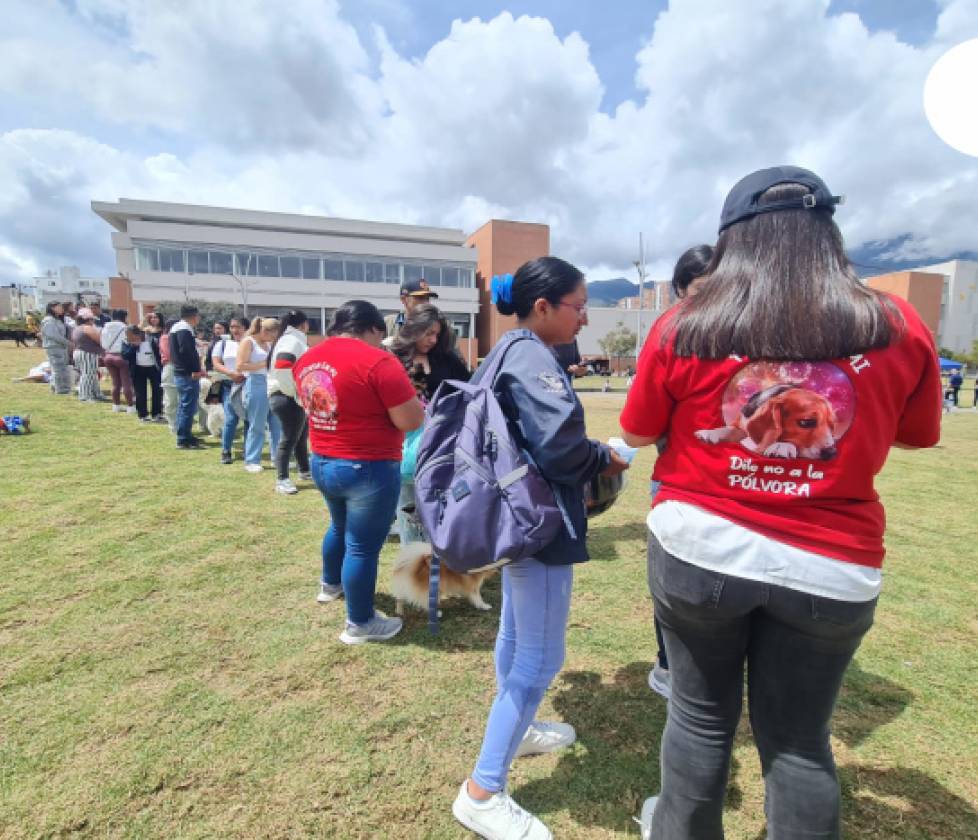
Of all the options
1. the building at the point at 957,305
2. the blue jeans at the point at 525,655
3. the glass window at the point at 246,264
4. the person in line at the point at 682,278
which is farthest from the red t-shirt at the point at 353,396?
the building at the point at 957,305

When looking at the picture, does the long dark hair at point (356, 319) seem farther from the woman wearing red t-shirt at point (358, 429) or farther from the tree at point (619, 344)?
the tree at point (619, 344)

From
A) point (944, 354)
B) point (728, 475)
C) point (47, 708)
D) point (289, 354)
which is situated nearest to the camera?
point (728, 475)

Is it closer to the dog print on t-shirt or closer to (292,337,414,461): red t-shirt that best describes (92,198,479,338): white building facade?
(292,337,414,461): red t-shirt

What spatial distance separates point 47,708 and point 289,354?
11.2 ft

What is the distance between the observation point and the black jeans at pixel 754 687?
1240 mm

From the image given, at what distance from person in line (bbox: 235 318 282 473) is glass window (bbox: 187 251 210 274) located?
149ft

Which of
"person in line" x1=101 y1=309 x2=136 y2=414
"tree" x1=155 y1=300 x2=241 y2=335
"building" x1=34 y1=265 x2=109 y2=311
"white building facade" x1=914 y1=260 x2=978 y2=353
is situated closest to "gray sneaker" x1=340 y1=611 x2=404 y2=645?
"person in line" x1=101 y1=309 x2=136 y2=414

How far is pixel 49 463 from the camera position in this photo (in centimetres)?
661

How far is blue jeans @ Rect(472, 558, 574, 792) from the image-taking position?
180 centimetres

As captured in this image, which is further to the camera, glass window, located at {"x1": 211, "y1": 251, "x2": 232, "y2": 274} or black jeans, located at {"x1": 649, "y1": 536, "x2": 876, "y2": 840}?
glass window, located at {"x1": 211, "y1": 251, "x2": 232, "y2": 274}

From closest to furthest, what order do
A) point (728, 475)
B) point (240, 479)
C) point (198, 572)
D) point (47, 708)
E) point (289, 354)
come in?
point (728, 475) < point (47, 708) < point (198, 572) < point (289, 354) < point (240, 479)

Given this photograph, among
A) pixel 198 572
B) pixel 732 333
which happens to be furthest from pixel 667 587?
pixel 198 572

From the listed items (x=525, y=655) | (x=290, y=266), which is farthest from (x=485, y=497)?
(x=290, y=266)

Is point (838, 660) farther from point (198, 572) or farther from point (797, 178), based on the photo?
point (198, 572)
